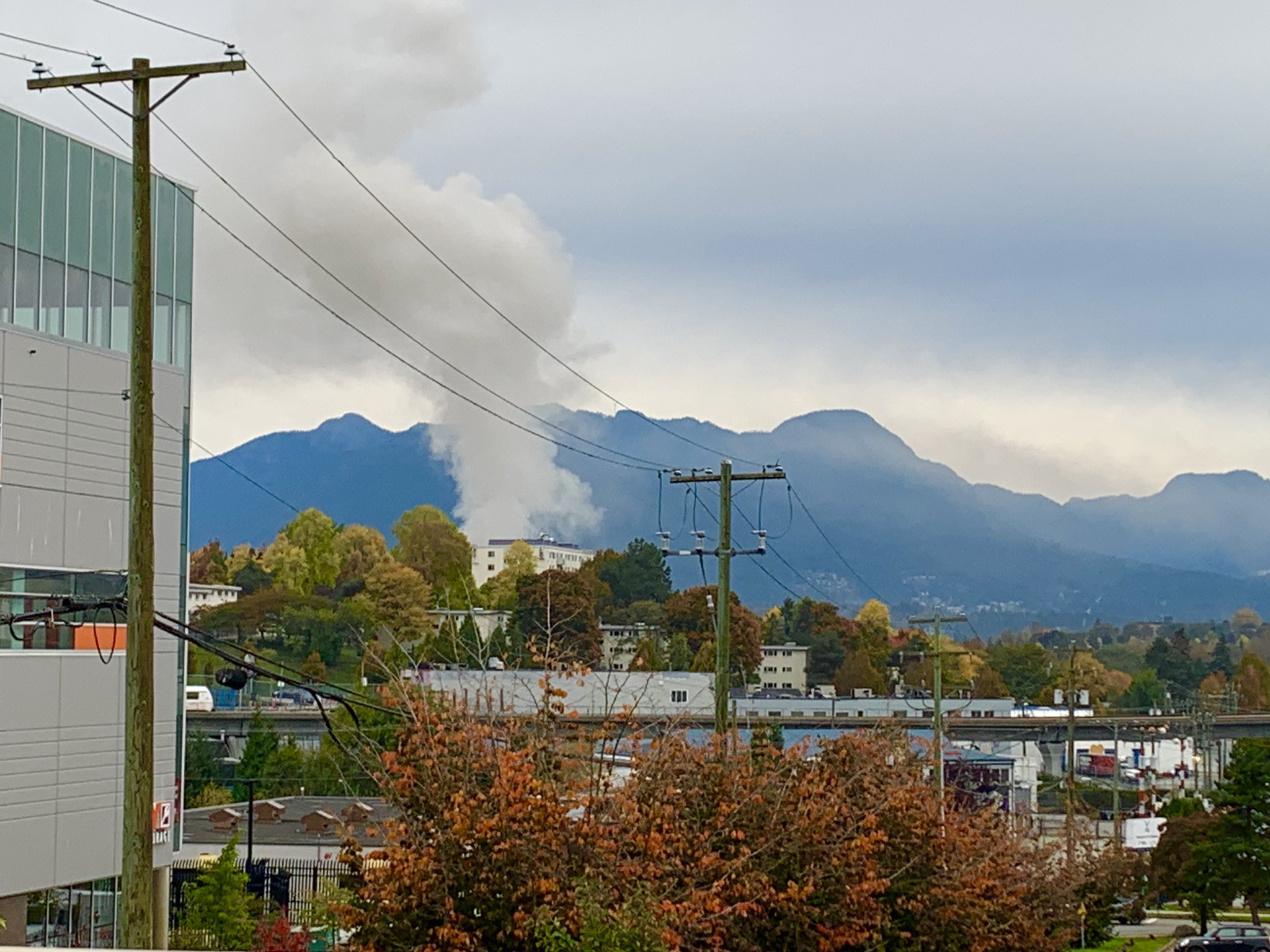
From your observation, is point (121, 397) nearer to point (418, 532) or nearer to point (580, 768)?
point (580, 768)

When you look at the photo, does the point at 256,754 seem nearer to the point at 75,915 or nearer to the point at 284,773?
the point at 284,773

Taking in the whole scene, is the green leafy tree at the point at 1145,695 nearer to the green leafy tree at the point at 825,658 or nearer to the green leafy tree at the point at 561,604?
the green leafy tree at the point at 825,658

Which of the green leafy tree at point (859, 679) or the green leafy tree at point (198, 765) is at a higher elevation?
the green leafy tree at point (859, 679)

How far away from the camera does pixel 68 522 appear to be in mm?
33188

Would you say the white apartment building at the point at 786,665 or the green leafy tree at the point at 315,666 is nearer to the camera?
the green leafy tree at the point at 315,666

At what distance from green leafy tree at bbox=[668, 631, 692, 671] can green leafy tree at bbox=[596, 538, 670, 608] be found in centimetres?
3340

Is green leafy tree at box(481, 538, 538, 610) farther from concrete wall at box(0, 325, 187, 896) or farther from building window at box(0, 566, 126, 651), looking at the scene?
building window at box(0, 566, 126, 651)

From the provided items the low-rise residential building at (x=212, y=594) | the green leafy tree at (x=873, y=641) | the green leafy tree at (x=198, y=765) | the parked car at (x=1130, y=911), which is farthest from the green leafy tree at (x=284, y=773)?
the green leafy tree at (x=873, y=641)

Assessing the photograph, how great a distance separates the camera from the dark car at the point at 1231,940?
47.4 meters

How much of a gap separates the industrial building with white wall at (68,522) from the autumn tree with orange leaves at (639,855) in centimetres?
1184

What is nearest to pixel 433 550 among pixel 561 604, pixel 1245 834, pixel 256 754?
pixel 561 604

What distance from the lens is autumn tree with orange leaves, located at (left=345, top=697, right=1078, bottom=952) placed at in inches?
730

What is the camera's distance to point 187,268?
39.8 metres

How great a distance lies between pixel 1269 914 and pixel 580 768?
60.7m
